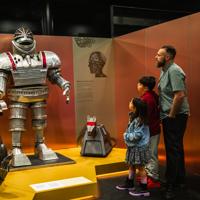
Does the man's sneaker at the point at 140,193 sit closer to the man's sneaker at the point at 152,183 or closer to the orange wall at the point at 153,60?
the man's sneaker at the point at 152,183

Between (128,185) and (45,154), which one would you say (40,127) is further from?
(128,185)

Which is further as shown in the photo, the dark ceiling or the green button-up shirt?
the dark ceiling

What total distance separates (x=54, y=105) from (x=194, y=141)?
1952 mm

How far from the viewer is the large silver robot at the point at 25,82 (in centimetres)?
406

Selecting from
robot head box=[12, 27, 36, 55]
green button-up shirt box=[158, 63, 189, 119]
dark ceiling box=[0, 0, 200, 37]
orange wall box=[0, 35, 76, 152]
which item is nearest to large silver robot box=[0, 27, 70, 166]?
robot head box=[12, 27, 36, 55]

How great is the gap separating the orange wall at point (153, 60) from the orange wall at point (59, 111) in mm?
691

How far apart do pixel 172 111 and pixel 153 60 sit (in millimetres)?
1303

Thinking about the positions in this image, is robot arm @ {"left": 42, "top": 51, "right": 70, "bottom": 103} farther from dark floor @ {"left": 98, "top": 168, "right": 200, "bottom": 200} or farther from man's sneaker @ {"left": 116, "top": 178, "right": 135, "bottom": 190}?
man's sneaker @ {"left": 116, "top": 178, "right": 135, "bottom": 190}

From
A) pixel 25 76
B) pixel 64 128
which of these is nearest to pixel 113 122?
pixel 64 128

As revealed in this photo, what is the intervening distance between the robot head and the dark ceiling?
5.12 ft

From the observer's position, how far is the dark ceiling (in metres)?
5.65

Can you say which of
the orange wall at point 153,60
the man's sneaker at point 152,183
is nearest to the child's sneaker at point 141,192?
the man's sneaker at point 152,183

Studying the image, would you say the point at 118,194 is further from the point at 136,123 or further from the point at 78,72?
the point at 78,72

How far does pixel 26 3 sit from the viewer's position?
19.8 ft
